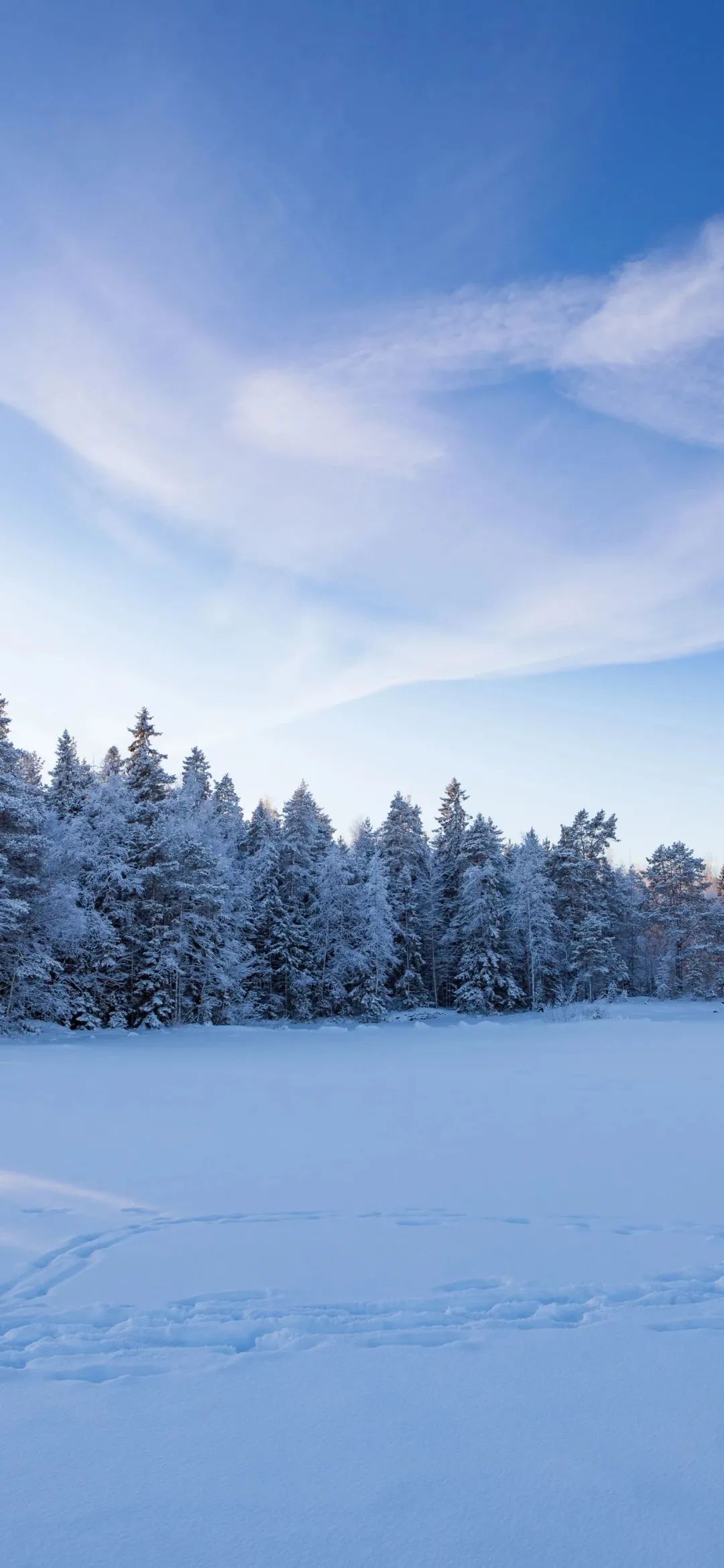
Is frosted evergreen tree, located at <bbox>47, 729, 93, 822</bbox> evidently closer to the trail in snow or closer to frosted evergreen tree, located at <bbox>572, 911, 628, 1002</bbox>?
frosted evergreen tree, located at <bbox>572, 911, 628, 1002</bbox>

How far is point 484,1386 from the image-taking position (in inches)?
131

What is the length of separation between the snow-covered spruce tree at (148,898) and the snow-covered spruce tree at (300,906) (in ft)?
22.9

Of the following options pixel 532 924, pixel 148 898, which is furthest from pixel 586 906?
pixel 148 898

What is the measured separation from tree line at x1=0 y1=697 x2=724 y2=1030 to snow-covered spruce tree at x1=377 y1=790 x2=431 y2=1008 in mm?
122

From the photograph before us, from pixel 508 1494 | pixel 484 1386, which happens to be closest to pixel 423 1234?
pixel 484 1386

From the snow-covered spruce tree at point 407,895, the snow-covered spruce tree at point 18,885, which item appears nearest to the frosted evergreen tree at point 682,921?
the snow-covered spruce tree at point 407,895

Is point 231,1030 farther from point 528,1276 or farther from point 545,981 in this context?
point 528,1276

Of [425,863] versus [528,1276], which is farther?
[425,863]

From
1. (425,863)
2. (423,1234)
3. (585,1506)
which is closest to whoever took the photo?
(585,1506)

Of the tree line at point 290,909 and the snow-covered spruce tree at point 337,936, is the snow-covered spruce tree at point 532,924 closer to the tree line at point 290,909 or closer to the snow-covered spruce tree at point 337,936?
the tree line at point 290,909

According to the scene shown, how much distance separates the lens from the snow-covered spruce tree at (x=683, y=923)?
4716 centimetres

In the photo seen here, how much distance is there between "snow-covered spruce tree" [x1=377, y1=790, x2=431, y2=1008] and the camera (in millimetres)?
41062

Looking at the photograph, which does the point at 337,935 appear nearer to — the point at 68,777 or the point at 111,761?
the point at 68,777

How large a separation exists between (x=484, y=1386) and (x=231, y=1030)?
2737cm
